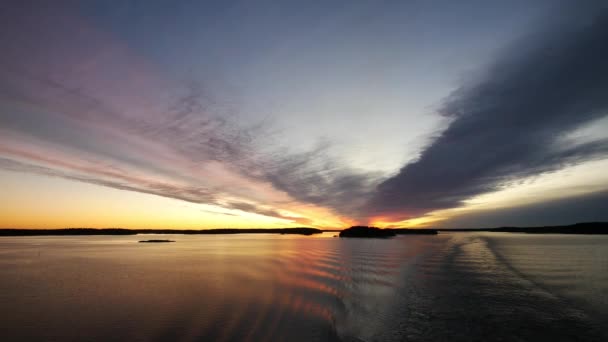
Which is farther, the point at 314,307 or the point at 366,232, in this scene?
the point at 366,232

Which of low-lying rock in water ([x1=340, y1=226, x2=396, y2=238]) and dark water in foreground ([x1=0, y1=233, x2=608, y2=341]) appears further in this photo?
low-lying rock in water ([x1=340, y1=226, x2=396, y2=238])

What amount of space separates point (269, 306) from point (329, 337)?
5.79 meters

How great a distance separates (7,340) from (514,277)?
3285 centimetres

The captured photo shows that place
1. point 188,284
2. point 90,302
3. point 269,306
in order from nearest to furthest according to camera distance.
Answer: point 269,306
point 90,302
point 188,284

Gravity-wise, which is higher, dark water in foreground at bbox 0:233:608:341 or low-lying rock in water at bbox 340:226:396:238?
low-lying rock in water at bbox 340:226:396:238

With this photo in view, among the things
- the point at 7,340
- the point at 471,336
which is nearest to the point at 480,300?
the point at 471,336

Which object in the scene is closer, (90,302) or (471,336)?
(471,336)

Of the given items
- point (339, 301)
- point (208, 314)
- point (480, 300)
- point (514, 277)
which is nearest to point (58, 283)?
point (208, 314)

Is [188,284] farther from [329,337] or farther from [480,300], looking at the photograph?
[480,300]

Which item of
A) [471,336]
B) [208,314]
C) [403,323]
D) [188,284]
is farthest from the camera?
[188,284]

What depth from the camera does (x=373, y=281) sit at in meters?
24.5

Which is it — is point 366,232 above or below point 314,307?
above

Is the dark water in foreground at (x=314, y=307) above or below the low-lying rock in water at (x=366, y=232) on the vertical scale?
below

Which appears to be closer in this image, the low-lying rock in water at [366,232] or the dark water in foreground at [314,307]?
the dark water in foreground at [314,307]
